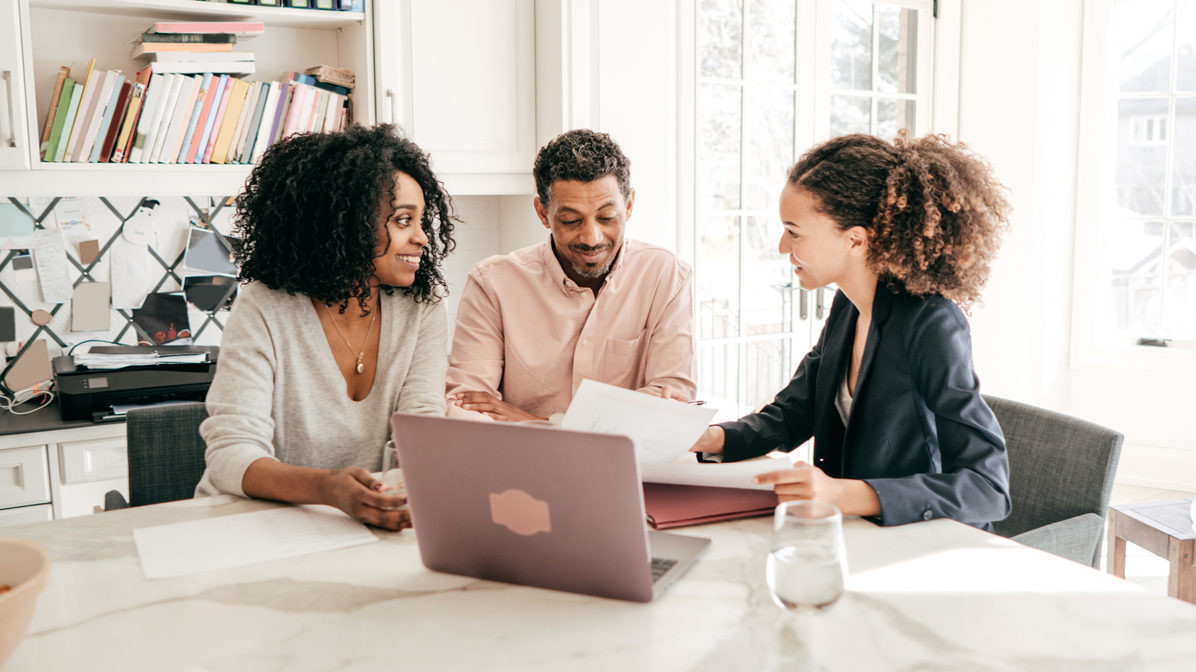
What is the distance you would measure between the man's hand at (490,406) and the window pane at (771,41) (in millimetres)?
1877

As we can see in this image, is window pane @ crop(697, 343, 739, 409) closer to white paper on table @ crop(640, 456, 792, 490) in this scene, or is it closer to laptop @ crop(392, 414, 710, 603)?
white paper on table @ crop(640, 456, 792, 490)

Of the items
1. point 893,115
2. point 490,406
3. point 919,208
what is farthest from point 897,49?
point 490,406

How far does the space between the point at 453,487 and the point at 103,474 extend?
1860mm

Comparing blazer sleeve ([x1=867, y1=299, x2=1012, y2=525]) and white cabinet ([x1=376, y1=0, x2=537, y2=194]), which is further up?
white cabinet ([x1=376, y1=0, x2=537, y2=194])

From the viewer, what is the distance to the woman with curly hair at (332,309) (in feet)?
5.24

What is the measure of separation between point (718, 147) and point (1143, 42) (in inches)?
78.1

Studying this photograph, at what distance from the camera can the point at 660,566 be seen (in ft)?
3.57

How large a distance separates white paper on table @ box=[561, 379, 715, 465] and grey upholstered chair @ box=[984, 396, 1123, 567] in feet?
1.95

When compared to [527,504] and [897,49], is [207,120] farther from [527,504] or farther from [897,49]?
[897,49]

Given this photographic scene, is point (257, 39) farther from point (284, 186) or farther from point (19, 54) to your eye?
point (284, 186)

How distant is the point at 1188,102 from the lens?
150 inches

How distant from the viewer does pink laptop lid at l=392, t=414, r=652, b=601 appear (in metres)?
0.95

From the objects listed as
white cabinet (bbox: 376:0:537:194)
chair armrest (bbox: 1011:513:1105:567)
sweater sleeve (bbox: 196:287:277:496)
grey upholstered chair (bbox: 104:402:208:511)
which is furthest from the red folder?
white cabinet (bbox: 376:0:537:194)

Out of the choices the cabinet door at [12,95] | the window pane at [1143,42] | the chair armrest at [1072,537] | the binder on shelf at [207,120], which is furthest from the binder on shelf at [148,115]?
the window pane at [1143,42]
